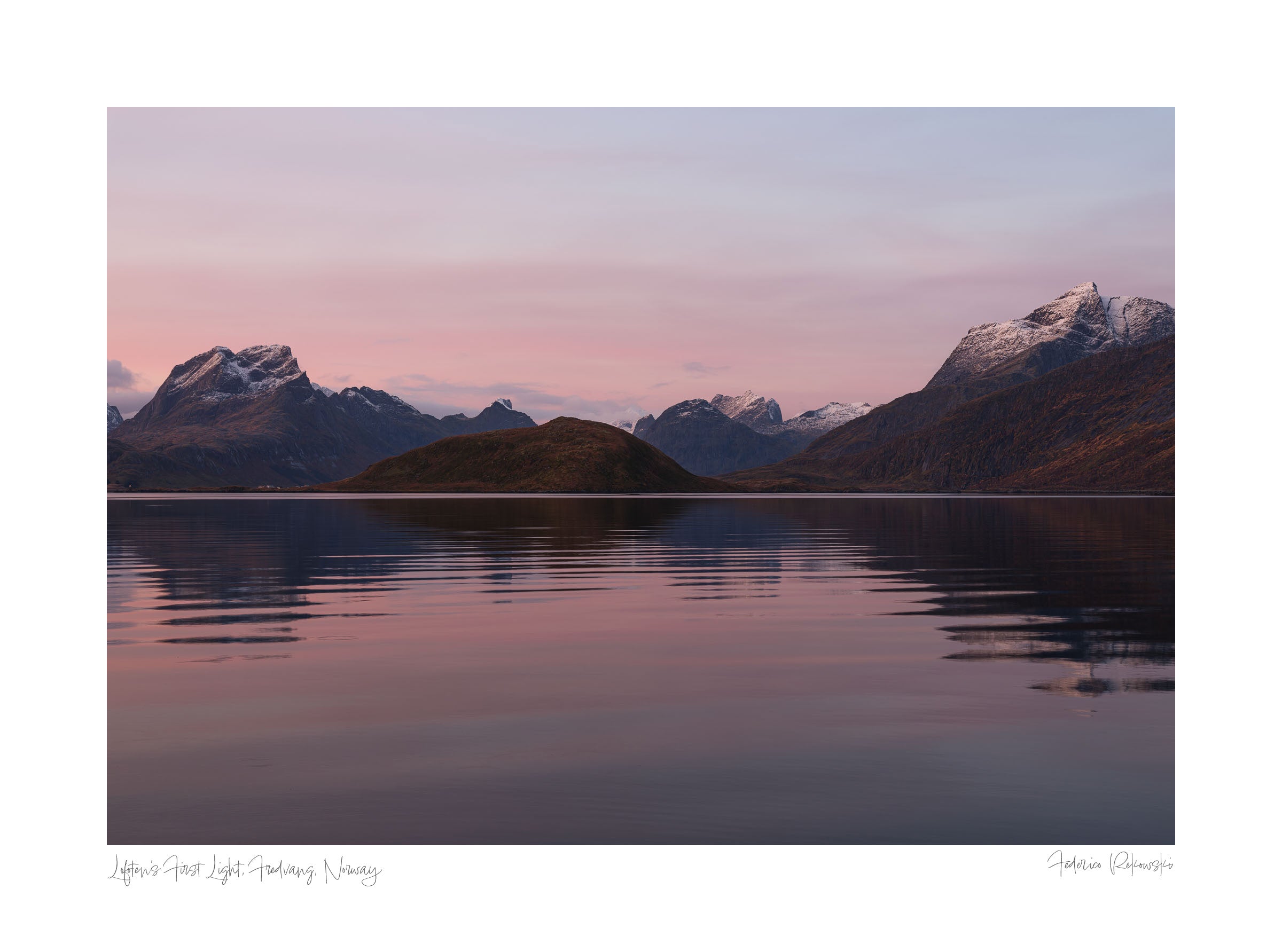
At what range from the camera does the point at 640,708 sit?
2153 centimetres

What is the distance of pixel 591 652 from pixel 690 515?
129238mm

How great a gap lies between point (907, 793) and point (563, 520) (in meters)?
114

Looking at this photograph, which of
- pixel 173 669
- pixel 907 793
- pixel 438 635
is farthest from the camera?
pixel 438 635

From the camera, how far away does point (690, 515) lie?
515ft

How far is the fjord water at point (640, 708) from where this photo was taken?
49.8 ft

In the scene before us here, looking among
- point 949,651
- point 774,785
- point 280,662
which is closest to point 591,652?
point 280,662

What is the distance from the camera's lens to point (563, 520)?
424 ft

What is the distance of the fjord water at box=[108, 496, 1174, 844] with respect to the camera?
49.8ft
